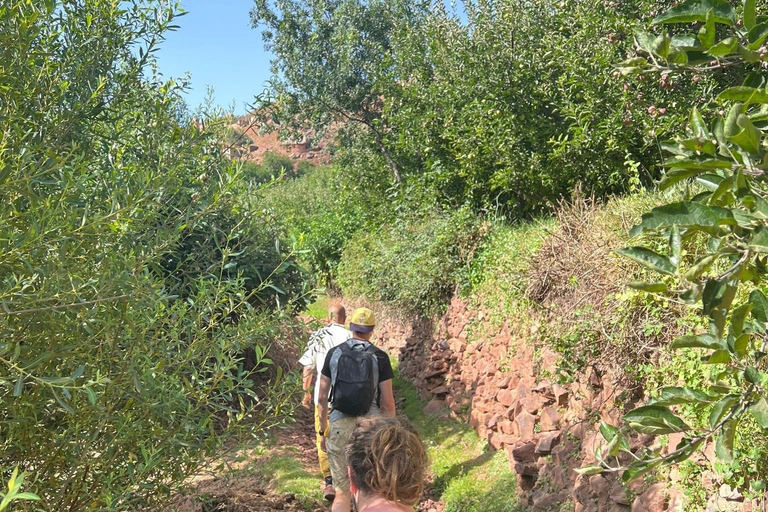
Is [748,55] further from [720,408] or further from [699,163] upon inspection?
[720,408]

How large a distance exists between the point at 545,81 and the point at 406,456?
8811mm

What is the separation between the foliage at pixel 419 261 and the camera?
36.9 feet

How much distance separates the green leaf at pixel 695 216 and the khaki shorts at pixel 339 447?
4.32 meters

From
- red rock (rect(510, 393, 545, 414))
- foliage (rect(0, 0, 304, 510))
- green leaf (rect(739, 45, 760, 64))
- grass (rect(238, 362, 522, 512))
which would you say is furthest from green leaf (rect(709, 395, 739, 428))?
red rock (rect(510, 393, 545, 414))

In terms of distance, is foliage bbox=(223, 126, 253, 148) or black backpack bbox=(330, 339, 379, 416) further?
black backpack bbox=(330, 339, 379, 416)

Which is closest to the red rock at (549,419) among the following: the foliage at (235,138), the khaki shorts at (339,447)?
the khaki shorts at (339,447)

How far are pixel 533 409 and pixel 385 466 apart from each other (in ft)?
15.3

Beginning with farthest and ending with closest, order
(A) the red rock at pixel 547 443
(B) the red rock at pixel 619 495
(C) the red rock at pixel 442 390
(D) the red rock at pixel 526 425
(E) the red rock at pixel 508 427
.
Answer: (C) the red rock at pixel 442 390
(E) the red rock at pixel 508 427
(D) the red rock at pixel 526 425
(A) the red rock at pixel 547 443
(B) the red rock at pixel 619 495

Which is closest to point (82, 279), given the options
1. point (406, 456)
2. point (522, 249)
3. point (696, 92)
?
point (406, 456)

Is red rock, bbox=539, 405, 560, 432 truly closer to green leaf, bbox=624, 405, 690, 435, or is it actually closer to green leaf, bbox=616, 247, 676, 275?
green leaf, bbox=624, 405, 690, 435

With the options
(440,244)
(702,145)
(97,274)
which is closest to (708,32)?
(702,145)

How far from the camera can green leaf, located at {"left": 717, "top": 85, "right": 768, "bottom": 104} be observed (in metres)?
1.82

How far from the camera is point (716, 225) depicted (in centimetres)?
172

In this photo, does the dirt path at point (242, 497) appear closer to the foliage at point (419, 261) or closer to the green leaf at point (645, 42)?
the foliage at point (419, 261)
